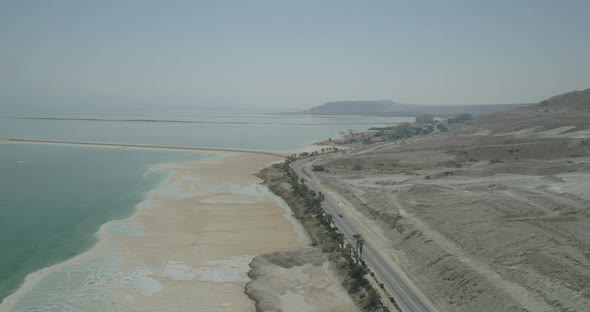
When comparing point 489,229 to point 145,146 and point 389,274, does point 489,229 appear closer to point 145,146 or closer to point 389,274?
point 389,274

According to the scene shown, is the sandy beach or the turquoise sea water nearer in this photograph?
the sandy beach

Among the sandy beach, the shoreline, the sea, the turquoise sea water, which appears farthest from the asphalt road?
the shoreline

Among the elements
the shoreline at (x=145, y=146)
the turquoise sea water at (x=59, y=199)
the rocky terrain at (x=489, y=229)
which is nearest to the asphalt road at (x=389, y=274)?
the rocky terrain at (x=489, y=229)

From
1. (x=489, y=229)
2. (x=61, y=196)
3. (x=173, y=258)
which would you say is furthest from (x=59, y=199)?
(x=489, y=229)

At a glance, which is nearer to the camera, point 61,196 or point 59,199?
point 59,199

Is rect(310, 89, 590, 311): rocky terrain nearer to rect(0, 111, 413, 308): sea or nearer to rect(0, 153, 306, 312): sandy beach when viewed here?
rect(0, 153, 306, 312): sandy beach
